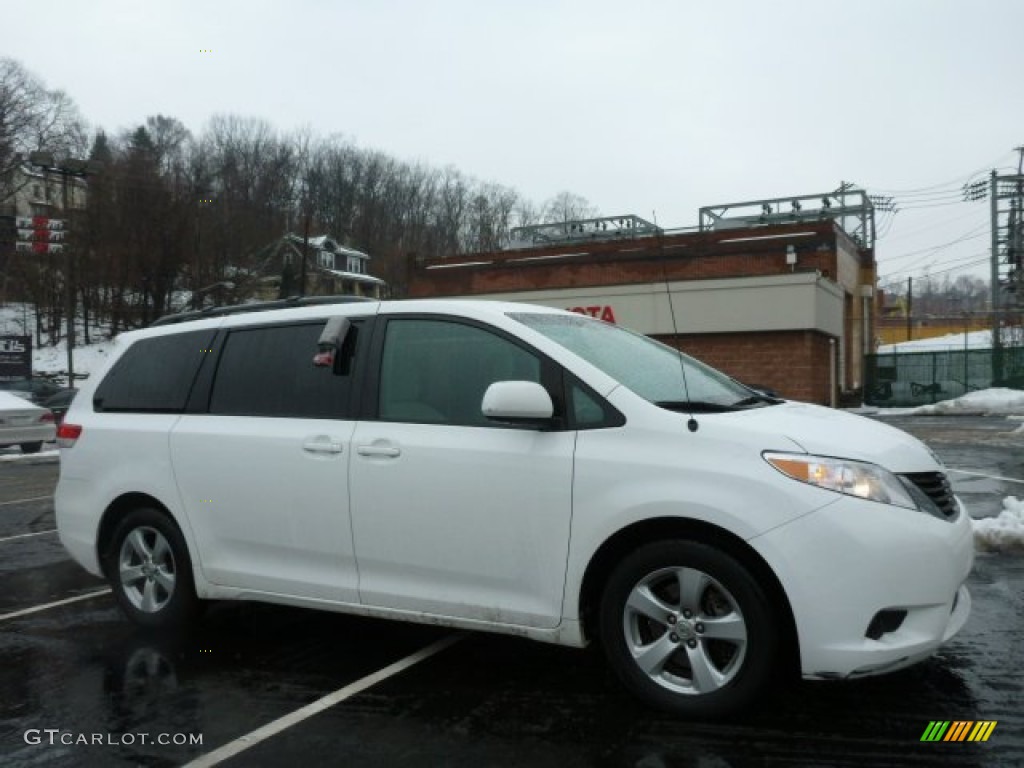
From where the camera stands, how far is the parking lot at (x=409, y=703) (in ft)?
10.8

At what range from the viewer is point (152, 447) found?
496 centimetres

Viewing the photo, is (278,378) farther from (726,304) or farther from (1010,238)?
(1010,238)

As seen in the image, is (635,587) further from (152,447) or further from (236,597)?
(152,447)

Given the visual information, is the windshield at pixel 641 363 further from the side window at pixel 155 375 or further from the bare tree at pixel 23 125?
the bare tree at pixel 23 125

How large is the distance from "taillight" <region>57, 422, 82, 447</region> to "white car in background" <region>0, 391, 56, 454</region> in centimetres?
1437

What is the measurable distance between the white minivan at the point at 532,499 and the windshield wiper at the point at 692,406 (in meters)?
0.02

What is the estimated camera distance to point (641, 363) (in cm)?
424

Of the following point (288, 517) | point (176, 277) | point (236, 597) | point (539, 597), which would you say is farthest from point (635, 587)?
point (176, 277)

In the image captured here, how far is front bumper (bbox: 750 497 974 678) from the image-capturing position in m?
3.21

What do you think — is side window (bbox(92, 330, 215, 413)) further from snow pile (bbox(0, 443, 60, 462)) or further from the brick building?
the brick building

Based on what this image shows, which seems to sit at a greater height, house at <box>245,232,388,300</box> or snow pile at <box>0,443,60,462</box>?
house at <box>245,232,388,300</box>

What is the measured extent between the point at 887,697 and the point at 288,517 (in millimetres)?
A: 2881

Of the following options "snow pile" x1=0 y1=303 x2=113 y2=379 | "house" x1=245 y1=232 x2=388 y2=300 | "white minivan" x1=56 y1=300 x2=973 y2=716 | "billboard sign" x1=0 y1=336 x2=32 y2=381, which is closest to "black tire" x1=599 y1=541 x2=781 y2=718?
"white minivan" x1=56 y1=300 x2=973 y2=716
